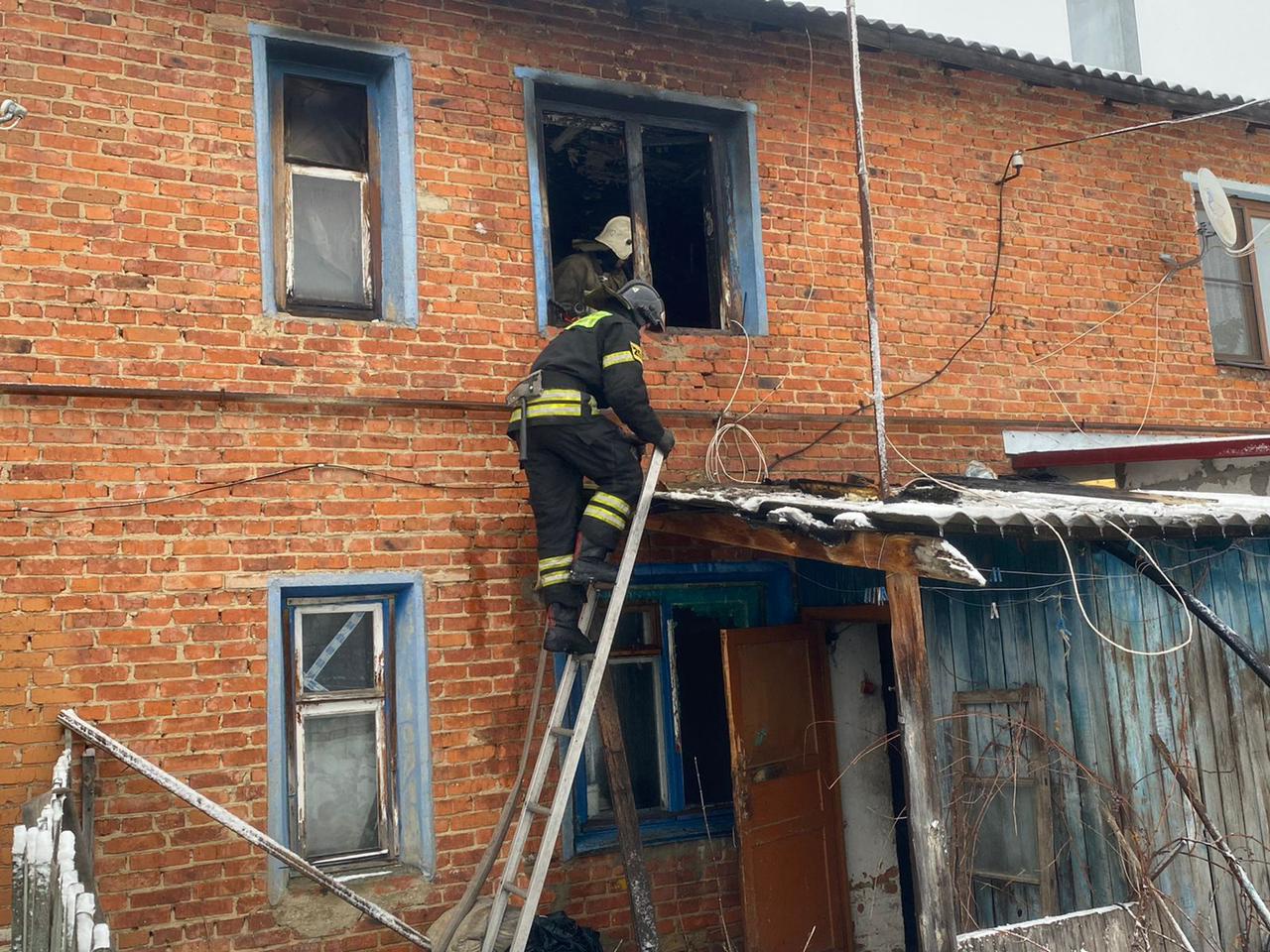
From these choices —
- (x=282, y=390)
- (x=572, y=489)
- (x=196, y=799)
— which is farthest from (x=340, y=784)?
(x=282, y=390)

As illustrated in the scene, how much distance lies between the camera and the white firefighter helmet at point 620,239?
284 inches

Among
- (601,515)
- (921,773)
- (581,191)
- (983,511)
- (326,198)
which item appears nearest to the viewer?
(921,773)

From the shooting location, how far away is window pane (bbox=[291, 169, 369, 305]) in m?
6.39

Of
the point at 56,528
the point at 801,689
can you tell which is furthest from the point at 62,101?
the point at 801,689

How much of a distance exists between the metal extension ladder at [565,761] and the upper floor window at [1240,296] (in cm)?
562

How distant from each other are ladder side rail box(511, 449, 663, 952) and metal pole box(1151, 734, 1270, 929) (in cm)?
266

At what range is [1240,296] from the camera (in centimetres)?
934

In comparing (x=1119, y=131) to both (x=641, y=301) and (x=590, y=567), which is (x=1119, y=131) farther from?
(x=590, y=567)

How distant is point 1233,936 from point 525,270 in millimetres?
4927

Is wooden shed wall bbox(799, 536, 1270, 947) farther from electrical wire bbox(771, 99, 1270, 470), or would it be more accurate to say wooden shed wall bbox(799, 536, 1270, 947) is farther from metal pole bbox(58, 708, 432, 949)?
metal pole bbox(58, 708, 432, 949)

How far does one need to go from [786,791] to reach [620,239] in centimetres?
340

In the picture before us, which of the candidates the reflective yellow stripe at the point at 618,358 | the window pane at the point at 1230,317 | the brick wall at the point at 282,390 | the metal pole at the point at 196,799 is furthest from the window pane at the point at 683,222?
the metal pole at the point at 196,799

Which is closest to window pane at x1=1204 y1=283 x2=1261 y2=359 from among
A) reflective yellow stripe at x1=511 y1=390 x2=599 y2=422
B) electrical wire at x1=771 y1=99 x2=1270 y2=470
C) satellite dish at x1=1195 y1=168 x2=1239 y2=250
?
electrical wire at x1=771 y1=99 x2=1270 y2=470

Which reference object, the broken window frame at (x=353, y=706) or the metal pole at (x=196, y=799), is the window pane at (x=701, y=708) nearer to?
the broken window frame at (x=353, y=706)
